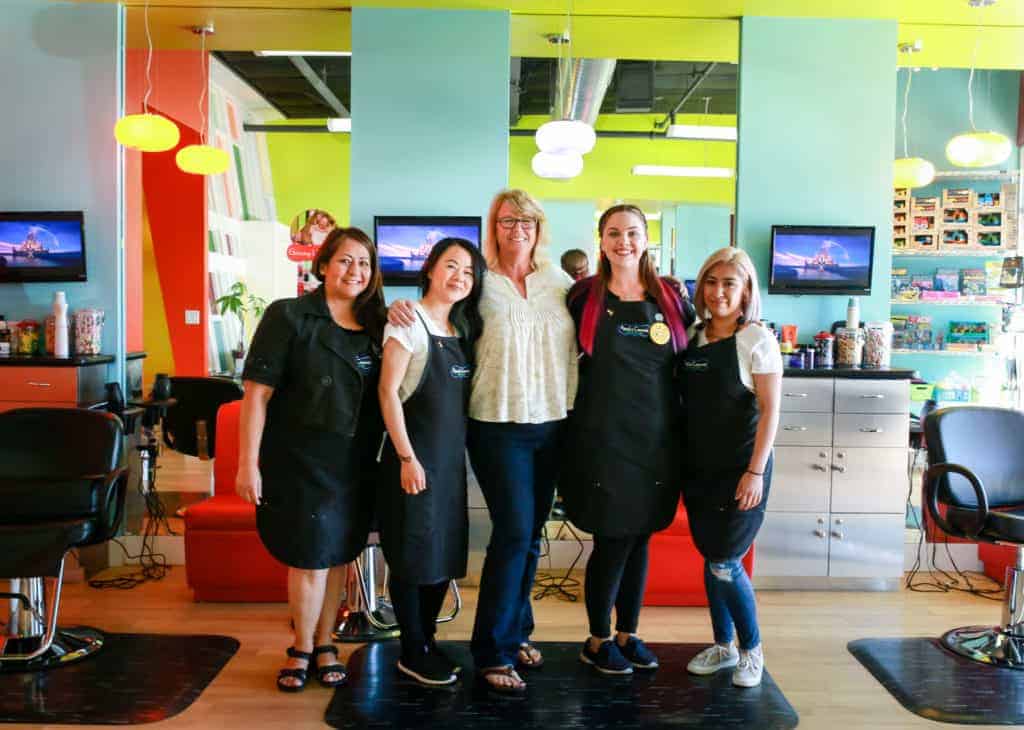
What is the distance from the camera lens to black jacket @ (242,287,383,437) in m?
2.78

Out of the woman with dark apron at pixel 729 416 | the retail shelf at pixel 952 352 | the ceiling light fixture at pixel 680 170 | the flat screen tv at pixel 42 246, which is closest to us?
the woman with dark apron at pixel 729 416

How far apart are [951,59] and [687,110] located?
6.12m

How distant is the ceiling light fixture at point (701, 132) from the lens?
9.10 metres

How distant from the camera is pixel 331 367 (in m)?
2.80

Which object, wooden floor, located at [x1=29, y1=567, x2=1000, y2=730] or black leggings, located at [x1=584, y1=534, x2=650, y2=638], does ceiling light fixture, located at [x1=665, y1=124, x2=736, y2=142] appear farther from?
black leggings, located at [x1=584, y1=534, x2=650, y2=638]

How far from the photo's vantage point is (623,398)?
9.34 ft

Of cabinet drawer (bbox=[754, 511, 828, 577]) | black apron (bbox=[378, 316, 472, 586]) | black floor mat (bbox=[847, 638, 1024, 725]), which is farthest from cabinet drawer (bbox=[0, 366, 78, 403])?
black floor mat (bbox=[847, 638, 1024, 725])

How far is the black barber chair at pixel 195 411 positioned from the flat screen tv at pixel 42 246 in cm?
83

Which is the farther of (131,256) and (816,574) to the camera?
(131,256)

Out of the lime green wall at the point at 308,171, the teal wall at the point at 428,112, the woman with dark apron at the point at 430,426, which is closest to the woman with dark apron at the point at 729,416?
the woman with dark apron at the point at 430,426

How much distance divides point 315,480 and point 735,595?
1.51 metres

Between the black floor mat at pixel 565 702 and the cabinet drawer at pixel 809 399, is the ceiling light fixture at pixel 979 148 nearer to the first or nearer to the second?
the cabinet drawer at pixel 809 399

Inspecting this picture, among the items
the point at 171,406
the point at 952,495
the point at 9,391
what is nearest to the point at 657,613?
the point at 952,495

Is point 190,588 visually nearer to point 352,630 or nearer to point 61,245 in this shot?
point 352,630
